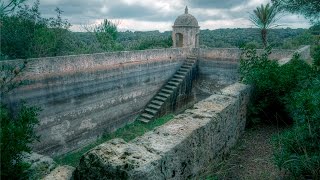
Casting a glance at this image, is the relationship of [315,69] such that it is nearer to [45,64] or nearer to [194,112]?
[194,112]

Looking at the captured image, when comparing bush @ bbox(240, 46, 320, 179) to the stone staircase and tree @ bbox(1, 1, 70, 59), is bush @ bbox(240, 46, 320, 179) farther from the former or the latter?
tree @ bbox(1, 1, 70, 59)

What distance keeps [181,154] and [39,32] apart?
12.4 m

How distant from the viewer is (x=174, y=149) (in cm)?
274

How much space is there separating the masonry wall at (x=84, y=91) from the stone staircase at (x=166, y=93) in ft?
1.28

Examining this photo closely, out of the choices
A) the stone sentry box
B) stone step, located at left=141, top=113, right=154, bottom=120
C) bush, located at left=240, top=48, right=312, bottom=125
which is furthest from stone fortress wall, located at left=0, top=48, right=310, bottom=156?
bush, located at left=240, top=48, right=312, bottom=125

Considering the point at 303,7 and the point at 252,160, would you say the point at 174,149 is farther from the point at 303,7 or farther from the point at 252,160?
the point at 303,7

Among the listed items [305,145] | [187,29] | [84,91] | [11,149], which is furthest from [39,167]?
[187,29]

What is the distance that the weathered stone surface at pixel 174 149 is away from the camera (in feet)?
7.52

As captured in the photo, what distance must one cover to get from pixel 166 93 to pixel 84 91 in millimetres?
5690

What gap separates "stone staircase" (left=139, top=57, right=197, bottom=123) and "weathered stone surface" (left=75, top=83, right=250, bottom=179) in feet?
31.1

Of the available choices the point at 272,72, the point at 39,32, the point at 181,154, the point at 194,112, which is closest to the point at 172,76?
the point at 39,32

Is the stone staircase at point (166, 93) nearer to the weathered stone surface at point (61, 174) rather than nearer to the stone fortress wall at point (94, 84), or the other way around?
the stone fortress wall at point (94, 84)

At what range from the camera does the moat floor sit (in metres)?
3.71

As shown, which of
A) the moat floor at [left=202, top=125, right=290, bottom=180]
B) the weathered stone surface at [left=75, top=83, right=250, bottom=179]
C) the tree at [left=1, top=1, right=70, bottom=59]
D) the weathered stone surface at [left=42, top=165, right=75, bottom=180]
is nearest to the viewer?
the weathered stone surface at [left=75, top=83, right=250, bottom=179]
